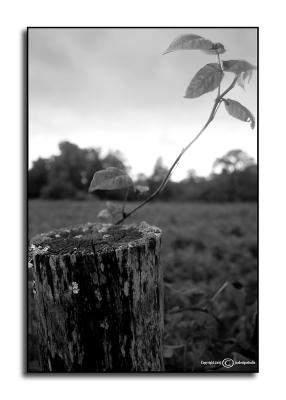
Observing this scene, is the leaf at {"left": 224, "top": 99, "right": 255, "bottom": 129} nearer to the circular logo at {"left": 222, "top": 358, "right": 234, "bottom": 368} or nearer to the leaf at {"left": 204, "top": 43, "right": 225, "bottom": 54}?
the leaf at {"left": 204, "top": 43, "right": 225, "bottom": 54}

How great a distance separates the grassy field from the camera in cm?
193

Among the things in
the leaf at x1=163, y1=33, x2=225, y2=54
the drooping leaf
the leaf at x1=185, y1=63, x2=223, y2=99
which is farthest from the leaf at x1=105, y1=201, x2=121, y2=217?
the leaf at x1=163, y1=33, x2=225, y2=54

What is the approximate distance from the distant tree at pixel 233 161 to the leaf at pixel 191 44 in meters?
0.95

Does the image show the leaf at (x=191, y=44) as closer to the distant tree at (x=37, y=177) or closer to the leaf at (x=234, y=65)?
the leaf at (x=234, y=65)

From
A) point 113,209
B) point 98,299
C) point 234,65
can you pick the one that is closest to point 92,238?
point 98,299

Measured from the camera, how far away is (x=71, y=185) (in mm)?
2803

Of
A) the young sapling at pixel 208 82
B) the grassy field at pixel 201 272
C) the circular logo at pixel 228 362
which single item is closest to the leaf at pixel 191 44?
the young sapling at pixel 208 82

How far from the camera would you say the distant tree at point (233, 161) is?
2253 mm

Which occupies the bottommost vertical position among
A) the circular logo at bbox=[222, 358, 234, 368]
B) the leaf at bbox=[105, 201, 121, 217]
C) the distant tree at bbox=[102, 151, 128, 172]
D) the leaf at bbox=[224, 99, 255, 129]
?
the circular logo at bbox=[222, 358, 234, 368]

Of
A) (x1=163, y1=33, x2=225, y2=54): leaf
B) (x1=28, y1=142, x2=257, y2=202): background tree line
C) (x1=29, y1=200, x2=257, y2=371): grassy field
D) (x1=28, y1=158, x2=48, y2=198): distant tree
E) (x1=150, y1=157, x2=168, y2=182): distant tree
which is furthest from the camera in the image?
(x1=150, y1=157, x2=168, y2=182): distant tree

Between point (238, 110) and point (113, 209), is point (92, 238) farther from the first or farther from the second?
point (238, 110)

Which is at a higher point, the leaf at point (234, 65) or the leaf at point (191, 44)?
the leaf at point (191, 44)

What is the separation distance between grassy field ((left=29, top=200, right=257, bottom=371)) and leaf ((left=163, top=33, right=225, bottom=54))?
875 mm
